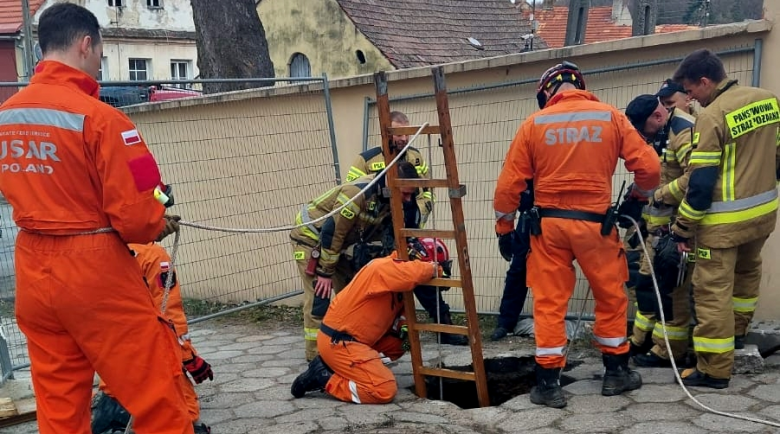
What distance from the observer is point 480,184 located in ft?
24.1

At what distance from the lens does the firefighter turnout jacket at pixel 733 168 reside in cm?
496

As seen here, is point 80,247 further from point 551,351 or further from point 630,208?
point 630,208

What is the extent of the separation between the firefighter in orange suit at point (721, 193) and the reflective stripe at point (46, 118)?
3496 mm

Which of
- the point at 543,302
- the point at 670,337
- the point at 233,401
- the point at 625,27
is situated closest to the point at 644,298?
the point at 670,337

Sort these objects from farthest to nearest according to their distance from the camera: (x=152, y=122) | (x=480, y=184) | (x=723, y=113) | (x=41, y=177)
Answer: (x=152, y=122)
(x=480, y=184)
(x=723, y=113)
(x=41, y=177)

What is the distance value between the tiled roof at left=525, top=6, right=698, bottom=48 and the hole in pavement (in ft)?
71.4

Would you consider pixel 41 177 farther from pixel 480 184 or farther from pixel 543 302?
pixel 480 184

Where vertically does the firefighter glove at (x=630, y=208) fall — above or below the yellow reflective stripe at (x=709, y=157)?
below

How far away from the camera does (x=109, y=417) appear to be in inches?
188

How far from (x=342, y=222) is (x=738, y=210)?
263cm

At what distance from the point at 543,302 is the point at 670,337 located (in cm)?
121

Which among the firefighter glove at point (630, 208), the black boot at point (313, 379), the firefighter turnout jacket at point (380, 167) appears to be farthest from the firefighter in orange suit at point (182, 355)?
the firefighter glove at point (630, 208)

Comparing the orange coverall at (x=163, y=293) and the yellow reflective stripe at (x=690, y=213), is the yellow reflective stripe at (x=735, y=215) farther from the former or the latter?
the orange coverall at (x=163, y=293)

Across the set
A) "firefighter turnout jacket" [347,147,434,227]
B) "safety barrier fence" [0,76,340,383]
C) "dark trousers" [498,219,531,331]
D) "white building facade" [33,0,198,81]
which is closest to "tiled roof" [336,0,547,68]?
"safety barrier fence" [0,76,340,383]
